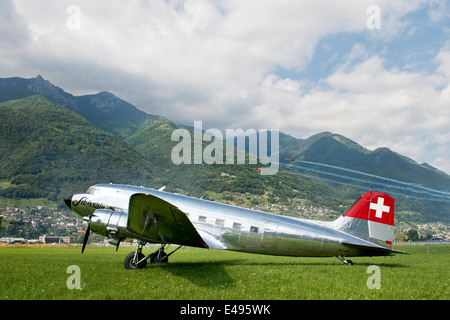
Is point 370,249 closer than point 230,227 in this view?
No

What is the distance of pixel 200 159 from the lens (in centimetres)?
14362

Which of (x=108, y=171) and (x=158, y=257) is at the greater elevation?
(x=108, y=171)

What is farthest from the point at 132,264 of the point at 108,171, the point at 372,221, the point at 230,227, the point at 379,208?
the point at 108,171

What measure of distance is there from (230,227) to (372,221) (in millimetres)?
6268

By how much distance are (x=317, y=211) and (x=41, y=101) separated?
548 feet

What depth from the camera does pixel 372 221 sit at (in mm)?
11875

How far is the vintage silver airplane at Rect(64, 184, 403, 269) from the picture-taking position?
963cm

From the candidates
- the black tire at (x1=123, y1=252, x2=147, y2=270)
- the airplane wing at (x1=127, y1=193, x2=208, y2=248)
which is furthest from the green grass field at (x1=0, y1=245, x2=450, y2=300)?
the airplane wing at (x1=127, y1=193, x2=208, y2=248)

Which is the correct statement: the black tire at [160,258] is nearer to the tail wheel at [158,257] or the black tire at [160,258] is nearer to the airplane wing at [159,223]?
the tail wheel at [158,257]

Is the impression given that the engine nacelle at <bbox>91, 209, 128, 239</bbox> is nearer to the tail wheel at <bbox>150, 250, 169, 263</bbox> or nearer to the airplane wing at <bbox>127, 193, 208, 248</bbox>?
the airplane wing at <bbox>127, 193, 208, 248</bbox>

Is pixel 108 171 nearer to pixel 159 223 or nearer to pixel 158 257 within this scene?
pixel 158 257

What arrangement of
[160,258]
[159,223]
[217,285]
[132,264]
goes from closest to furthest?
1. [217,285]
2. [159,223]
3. [132,264]
4. [160,258]

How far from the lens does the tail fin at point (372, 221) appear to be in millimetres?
11703
